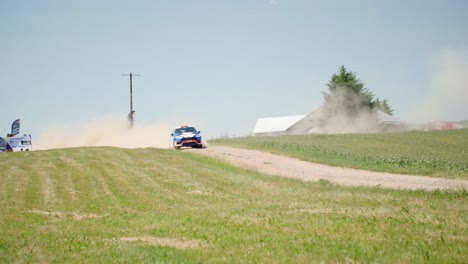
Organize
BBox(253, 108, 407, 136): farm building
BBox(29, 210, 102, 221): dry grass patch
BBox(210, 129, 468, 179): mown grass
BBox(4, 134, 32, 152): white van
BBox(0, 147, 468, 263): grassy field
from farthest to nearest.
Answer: BBox(253, 108, 407, 136): farm building
BBox(4, 134, 32, 152): white van
BBox(210, 129, 468, 179): mown grass
BBox(29, 210, 102, 221): dry grass patch
BBox(0, 147, 468, 263): grassy field

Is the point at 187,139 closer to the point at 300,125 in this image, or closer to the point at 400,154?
the point at 400,154

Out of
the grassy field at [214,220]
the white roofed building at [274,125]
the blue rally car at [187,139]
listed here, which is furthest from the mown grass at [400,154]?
the white roofed building at [274,125]

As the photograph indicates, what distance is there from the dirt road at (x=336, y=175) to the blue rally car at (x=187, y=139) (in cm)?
683

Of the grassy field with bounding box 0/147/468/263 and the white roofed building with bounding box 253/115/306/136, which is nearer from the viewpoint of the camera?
the grassy field with bounding box 0/147/468/263

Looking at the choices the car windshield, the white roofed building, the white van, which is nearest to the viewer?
the car windshield

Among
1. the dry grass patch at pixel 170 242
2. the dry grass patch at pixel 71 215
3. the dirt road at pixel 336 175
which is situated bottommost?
the dry grass patch at pixel 71 215

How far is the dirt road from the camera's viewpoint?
898 inches

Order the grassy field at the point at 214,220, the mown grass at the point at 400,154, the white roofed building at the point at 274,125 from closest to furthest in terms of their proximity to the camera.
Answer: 1. the grassy field at the point at 214,220
2. the mown grass at the point at 400,154
3. the white roofed building at the point at 274,125

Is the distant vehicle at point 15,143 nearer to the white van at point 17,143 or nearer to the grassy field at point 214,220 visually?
the white van at point 17,143

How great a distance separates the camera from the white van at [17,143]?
56.8 meters

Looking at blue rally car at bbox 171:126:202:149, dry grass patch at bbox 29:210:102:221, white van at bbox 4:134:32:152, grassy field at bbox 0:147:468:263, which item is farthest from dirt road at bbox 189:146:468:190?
white van at bbox 4:134:32:152

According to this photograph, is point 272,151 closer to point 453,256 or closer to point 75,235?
point 75,235

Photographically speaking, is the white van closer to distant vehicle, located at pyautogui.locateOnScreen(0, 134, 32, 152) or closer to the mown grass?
distant vehicle, located at pyautogui.locateOnScreen(0, 134, 32, 152)

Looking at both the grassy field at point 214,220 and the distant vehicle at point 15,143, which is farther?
the distant vehicle at point 15,143
